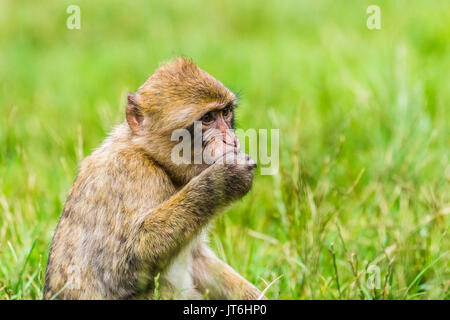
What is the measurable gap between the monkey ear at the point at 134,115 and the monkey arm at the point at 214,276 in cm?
95

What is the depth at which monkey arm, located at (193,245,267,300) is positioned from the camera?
4.86m

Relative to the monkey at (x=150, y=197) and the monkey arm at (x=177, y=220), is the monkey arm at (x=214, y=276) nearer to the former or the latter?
the monkey at (x=150, y=197)

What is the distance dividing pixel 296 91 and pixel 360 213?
3240 mm

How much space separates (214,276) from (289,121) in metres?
3.01

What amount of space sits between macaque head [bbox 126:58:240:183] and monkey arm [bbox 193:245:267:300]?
762mm

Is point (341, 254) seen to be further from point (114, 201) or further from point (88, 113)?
point (88, 113)

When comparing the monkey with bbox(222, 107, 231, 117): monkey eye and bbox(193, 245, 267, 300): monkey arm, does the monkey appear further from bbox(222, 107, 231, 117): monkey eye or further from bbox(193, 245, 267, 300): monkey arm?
bbox(193, 245, 267, 300): monkey arm

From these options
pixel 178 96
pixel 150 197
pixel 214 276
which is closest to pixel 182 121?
pixel 178 96

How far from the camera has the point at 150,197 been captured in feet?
13.6

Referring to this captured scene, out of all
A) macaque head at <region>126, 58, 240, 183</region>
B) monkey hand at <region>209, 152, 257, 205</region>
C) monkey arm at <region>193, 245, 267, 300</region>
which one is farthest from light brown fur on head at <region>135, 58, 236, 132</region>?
monkey arm at <region>193, 245, 267, 300</region>

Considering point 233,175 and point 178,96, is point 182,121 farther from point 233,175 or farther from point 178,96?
point 233,175

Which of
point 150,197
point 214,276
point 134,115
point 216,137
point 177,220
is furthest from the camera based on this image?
point 214,276

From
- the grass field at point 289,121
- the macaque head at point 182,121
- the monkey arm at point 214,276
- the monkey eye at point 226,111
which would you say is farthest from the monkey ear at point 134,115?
the monkey arm at point 214,276
